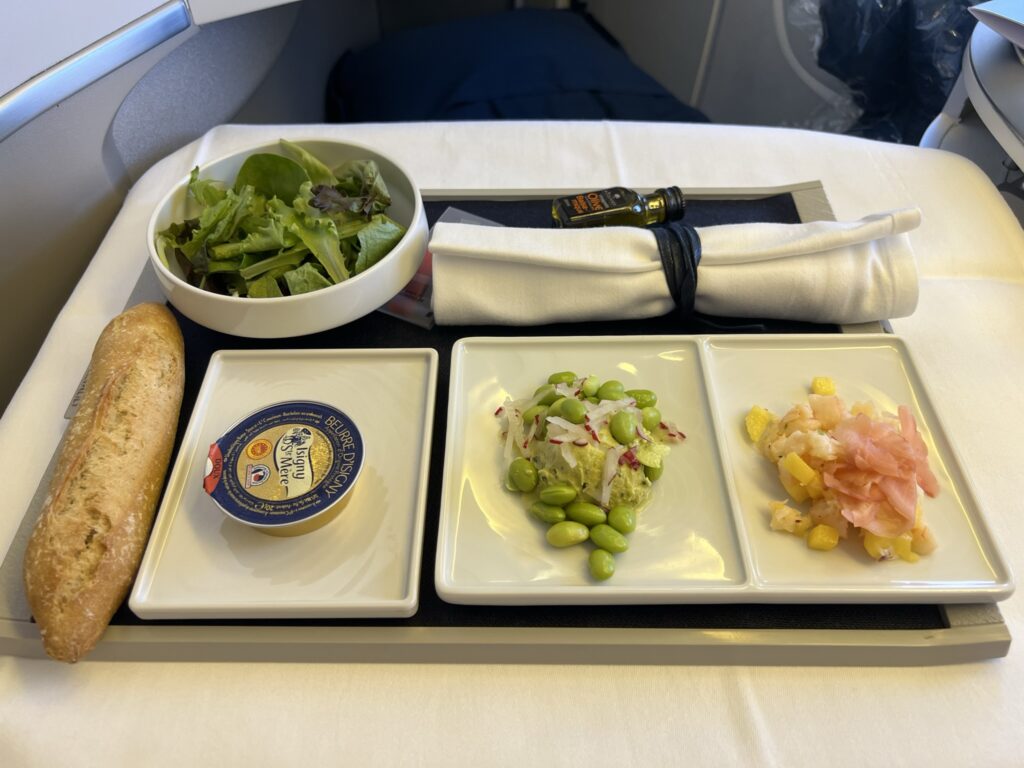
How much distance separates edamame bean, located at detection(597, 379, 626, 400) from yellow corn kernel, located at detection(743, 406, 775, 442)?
0.55ft

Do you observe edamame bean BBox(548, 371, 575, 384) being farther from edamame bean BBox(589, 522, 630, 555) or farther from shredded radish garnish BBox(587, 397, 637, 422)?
edamame bean BBox(589, 522, 630, 555)

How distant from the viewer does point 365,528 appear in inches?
32.6

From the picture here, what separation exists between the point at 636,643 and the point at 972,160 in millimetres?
1324

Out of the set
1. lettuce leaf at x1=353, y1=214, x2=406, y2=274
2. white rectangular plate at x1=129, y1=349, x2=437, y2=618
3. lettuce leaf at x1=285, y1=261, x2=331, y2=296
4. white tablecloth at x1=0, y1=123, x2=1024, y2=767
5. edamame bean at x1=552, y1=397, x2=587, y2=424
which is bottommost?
white tablecloth at x1=0, y1=123, x2=1024, y2=767

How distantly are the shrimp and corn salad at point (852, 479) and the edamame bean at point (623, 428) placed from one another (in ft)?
0.59

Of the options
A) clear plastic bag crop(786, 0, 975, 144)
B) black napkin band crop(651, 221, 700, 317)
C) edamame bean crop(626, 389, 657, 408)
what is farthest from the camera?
clear plastic bag crop(786, 0, 975, 144)

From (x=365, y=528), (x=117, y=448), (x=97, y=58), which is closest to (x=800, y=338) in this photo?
(x=365, y=528)

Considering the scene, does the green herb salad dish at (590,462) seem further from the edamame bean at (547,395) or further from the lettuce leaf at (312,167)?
the lettuce leaf at (312,167)

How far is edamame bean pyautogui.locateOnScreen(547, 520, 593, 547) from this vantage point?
0.78 m

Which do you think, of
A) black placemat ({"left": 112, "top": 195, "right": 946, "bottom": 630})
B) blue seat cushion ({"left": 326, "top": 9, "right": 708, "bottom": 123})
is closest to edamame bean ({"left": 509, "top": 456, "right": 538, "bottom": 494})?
black placemat ({"left": 112, "top": 195, "right": 946, "bottom": 630})

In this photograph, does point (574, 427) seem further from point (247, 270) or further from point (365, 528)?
point (247, 270)

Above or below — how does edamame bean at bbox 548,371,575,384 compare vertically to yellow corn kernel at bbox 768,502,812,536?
above

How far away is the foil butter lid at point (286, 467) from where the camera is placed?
784mm

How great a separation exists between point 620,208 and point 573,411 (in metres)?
0.46
